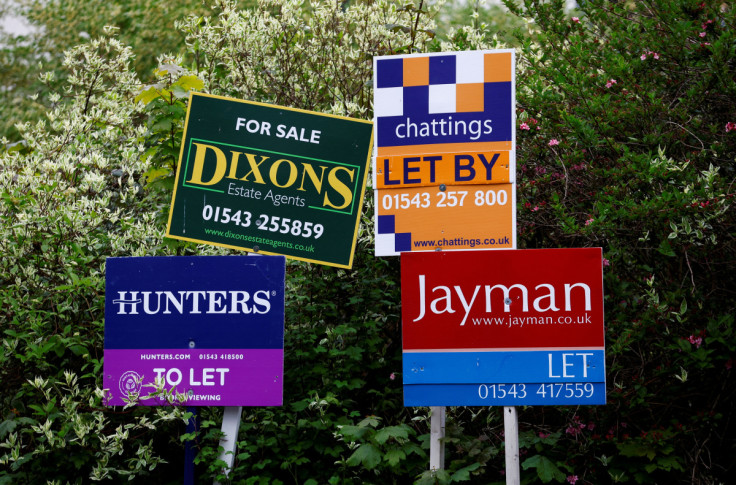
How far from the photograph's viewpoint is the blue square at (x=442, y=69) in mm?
3434

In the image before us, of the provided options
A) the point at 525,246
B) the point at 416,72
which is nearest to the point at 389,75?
the point at 416,72

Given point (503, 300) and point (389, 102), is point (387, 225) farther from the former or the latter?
point (503, 300)

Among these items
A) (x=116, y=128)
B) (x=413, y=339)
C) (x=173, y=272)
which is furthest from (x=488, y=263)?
(x=116, y=128)

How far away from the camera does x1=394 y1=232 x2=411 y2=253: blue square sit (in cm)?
339

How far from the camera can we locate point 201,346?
3.17m

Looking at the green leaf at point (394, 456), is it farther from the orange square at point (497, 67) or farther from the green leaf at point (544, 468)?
the orange square at point (497, 67)

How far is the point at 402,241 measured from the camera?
339 centimetres

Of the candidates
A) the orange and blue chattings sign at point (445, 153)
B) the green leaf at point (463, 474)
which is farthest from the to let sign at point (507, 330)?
the green leaf at point (463, 474)

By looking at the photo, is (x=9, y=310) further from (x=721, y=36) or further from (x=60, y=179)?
(x=721, y=36)

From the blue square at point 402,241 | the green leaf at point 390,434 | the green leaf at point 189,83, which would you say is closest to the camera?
the green leaf at point 390,434

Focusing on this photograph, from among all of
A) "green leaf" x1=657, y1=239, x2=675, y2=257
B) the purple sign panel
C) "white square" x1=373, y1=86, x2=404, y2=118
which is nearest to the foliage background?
"green leaf" x1=657, y1=239, x2=675, y2=257

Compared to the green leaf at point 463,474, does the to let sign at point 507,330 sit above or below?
above

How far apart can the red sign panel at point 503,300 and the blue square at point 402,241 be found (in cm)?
33

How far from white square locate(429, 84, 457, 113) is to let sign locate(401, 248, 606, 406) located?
747mm
